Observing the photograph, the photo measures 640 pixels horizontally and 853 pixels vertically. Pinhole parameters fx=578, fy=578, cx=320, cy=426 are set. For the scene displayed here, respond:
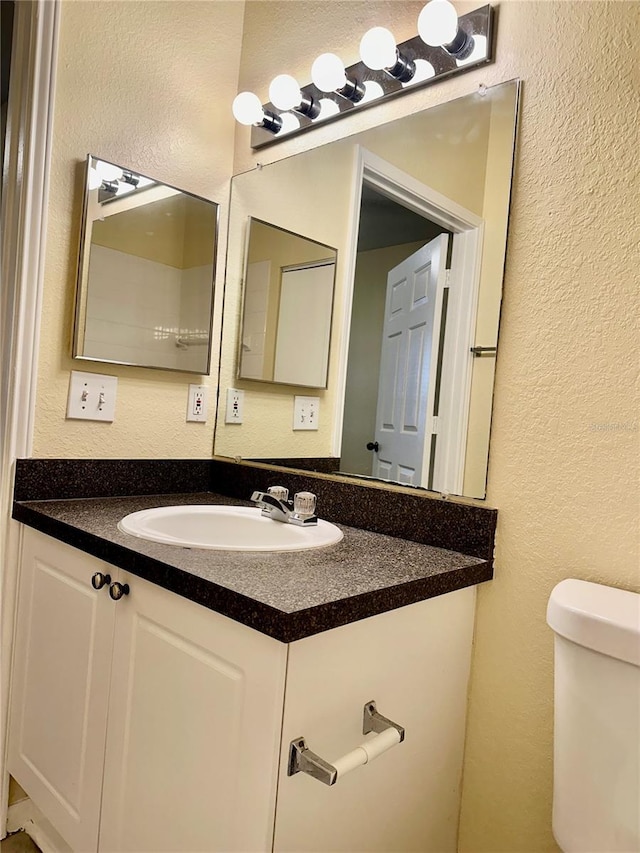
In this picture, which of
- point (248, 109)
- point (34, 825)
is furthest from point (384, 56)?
point (34, 825)

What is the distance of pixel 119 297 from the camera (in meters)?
1.44

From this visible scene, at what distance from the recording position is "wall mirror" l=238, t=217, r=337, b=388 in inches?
58.6

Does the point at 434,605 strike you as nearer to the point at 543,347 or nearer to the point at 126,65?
the point at 543,347

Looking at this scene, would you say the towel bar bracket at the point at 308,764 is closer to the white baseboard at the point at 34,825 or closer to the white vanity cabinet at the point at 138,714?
the white vanity cabinet at the point at 138,714

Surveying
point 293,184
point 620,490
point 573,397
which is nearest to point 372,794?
point 620,490

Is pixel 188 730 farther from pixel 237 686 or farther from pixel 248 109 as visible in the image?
pixel 248 109

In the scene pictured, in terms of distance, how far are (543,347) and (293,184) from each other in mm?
864

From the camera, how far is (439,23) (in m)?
1.13

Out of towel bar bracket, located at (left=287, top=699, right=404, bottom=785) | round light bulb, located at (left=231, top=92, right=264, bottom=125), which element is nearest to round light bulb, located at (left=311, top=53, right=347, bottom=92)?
round light bulb, located at (left=231, top=92, right=264, bottom=125)

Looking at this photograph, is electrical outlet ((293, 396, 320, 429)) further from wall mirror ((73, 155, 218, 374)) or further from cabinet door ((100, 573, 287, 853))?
cabinet door ((100, 573, 287, 853))

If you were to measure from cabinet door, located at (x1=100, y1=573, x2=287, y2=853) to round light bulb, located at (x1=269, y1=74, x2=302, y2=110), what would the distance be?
47.1 inches

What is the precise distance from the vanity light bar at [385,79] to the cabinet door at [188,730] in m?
1.16

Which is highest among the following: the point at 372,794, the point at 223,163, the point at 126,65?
the point at 126,65

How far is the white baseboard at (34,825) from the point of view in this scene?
4.27 ft
